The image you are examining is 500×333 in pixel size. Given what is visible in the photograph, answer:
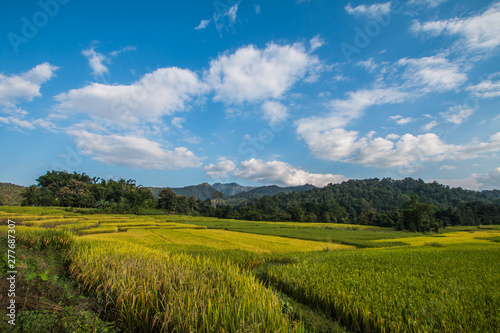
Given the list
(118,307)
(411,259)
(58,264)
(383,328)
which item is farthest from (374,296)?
(58,264)

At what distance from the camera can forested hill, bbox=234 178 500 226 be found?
52656 mm

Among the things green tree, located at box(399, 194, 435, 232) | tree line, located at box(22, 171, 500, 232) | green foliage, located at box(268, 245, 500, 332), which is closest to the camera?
green foliage, located at box(268, 245, 500, 332)

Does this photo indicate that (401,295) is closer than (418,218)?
Yes

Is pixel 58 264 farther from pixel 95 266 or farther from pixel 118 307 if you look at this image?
pixel 118 307

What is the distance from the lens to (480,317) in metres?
4.12

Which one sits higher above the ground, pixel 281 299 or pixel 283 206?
pixel 281 299

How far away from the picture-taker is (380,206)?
75312 millimetres

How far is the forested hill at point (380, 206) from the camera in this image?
52656 millimetres

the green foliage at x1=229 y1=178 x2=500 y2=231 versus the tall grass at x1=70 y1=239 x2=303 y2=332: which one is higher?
the tall grass at x1=70 y1=239 x2=303 y2=332

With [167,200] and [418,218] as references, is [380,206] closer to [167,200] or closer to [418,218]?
[418,218]

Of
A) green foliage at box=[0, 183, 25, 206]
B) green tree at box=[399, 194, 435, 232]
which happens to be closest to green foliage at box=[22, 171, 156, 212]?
green foliage at box=[0, 183, 25, 206]

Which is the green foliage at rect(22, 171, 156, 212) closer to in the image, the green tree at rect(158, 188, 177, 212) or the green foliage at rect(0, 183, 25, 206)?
the green tree at rect(158, 188, 177, 212)

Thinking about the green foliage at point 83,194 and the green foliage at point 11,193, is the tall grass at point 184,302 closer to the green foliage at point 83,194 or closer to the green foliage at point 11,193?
the green foliage at point 83,194

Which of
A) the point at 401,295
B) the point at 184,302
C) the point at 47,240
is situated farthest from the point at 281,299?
the point at 47,240
